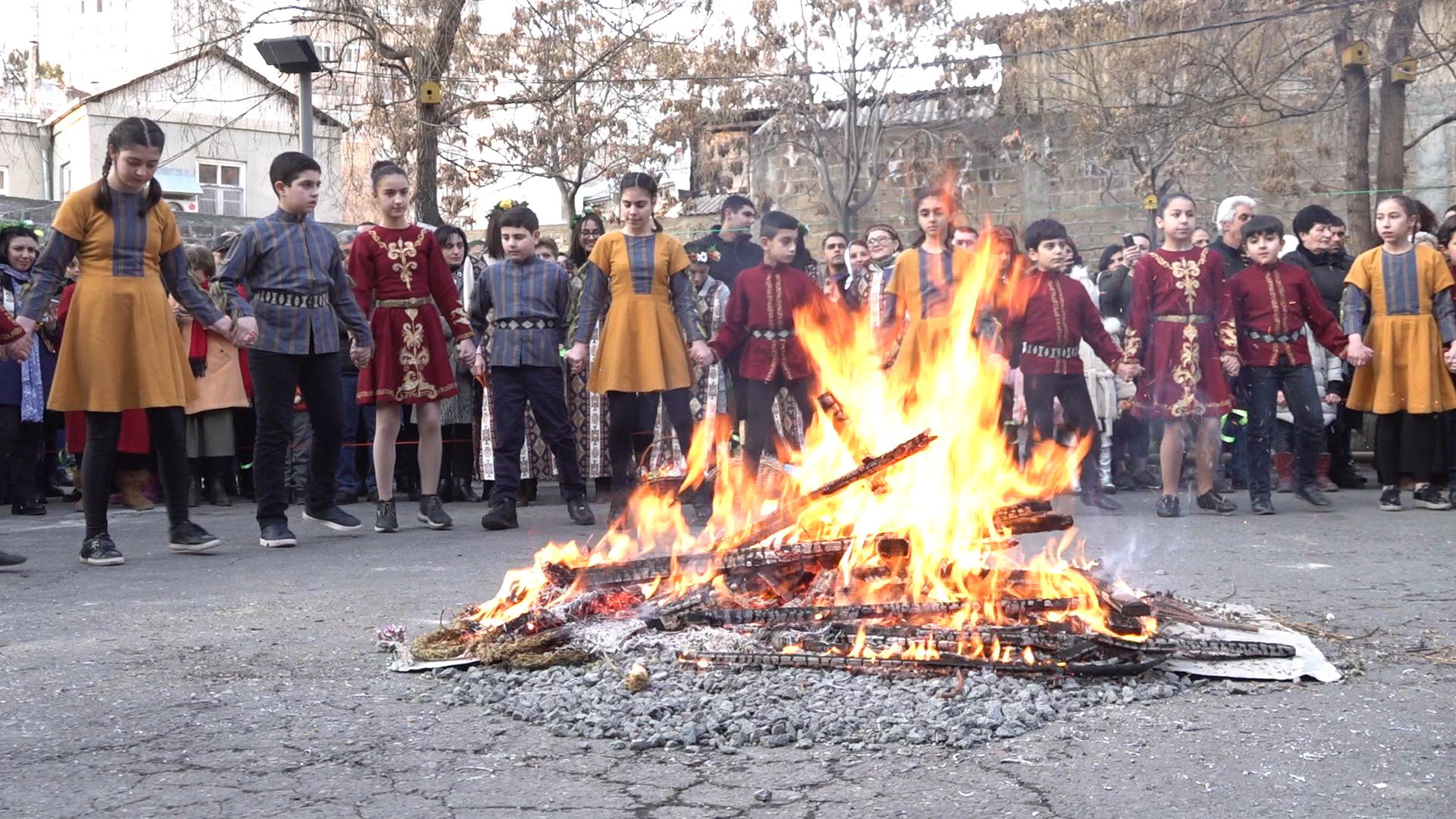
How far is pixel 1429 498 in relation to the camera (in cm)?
943

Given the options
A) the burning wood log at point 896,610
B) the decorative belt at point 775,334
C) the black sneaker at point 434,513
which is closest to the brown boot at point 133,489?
the black sneaker at point 434,513

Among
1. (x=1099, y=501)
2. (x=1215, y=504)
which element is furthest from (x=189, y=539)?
(x=1215, y=504)

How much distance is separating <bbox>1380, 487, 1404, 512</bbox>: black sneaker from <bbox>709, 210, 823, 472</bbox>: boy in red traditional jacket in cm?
383

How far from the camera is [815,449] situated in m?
5.95

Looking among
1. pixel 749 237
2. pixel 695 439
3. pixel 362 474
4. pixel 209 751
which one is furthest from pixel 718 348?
pixel 209 751

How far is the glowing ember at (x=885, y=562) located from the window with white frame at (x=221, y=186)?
40.1 m

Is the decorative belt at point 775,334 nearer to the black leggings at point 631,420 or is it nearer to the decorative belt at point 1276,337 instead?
the black leggings at point 631,420

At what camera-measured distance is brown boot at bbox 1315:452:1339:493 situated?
1091cm

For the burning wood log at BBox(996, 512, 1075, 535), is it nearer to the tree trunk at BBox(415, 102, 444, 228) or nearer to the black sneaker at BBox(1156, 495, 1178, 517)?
the black sneaker at BBox(1156, 495, 1178, 517)

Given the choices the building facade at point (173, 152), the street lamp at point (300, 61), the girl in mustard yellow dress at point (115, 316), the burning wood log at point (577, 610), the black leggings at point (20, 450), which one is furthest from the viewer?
the building facade at point (173, 152)

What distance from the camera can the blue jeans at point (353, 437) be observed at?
1115 cm

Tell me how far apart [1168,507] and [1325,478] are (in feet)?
9.07

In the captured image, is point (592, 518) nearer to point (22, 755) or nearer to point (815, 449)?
point (815, 449)

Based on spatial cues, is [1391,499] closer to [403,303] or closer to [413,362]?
[413,362]
